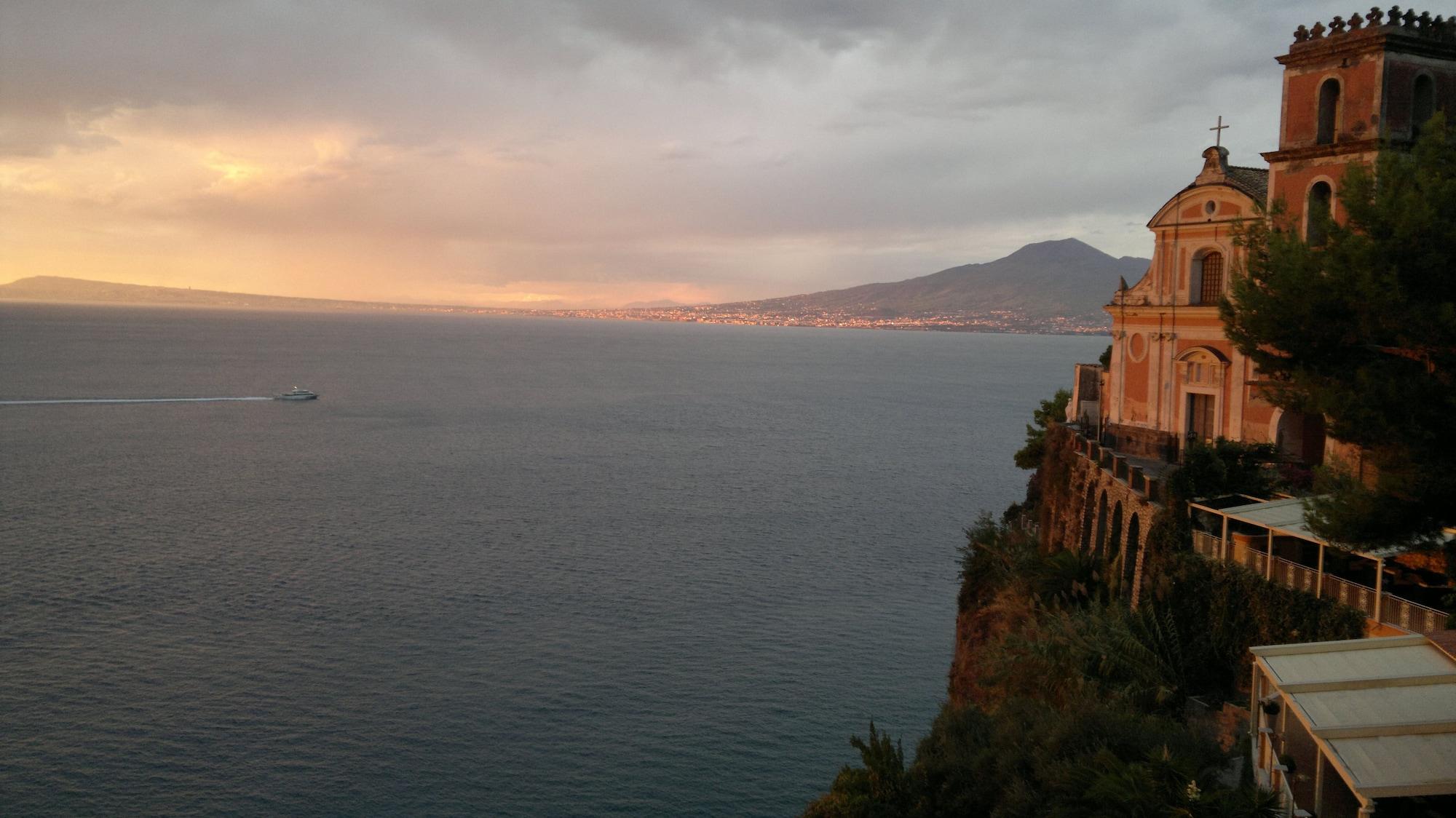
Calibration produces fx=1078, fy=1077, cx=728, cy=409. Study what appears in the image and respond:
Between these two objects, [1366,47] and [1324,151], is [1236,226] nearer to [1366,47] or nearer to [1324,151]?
[1324,151]

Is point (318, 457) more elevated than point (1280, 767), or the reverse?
point (1280, 767)

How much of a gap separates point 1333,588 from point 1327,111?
13.1 metres

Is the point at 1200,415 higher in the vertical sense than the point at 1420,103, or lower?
lower

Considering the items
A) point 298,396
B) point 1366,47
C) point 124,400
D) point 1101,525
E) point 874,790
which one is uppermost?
point 1366,47

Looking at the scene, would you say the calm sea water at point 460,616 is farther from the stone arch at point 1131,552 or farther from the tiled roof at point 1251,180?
the tiled roof at point 1251,180

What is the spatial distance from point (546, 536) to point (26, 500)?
27133 mm

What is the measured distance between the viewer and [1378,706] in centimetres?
1109

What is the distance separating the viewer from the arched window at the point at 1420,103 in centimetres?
2325

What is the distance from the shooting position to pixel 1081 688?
57.7 ft

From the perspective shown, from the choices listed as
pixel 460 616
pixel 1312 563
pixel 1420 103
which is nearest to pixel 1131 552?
pixel 1312 563

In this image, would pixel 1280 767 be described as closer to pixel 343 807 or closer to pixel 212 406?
pixel 343 807

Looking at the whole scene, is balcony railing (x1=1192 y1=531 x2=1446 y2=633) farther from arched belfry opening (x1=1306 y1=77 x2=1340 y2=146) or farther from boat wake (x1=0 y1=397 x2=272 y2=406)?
boat wake (x1=0 y1=397 x2=272 y2=406)

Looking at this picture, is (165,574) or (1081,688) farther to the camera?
(165,574)

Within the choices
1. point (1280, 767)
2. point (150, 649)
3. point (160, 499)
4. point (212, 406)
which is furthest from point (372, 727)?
point (212, 406)
